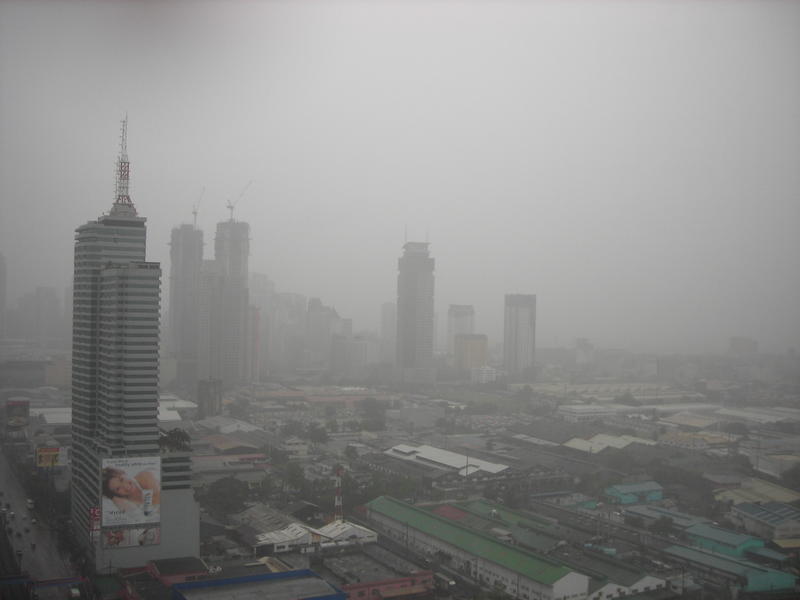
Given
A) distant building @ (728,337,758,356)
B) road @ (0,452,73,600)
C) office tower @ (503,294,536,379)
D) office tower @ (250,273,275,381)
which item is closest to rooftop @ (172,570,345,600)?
road @ (0,452,73,600)

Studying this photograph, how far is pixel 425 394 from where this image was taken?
18.0 meters

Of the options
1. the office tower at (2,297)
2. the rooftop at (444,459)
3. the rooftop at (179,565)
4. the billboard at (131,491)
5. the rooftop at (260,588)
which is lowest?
the rooftop at (444,459)

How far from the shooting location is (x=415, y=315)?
19.2 m

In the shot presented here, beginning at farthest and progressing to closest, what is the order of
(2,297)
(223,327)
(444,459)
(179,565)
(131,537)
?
1. (223,327)
2. (2,297)
3. (444,459)
4. (131,537)
5. (179,565)

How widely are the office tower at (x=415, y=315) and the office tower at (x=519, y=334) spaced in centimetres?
274

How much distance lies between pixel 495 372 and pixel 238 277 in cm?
701

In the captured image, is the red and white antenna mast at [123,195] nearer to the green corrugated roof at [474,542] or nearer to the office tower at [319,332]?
the green corrugated roof at [474,542]

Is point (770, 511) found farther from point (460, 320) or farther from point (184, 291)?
point (460, 320)

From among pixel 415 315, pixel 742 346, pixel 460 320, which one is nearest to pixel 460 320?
pixel 460 320

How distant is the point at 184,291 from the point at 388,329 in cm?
711

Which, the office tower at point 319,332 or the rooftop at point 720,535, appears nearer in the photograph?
the rooftop at point 720,535

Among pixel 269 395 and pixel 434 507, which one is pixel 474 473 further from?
pixel 269 395

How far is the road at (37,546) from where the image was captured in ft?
17.5

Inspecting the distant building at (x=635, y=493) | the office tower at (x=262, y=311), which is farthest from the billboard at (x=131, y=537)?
the office tower at (x=262, y=311)
